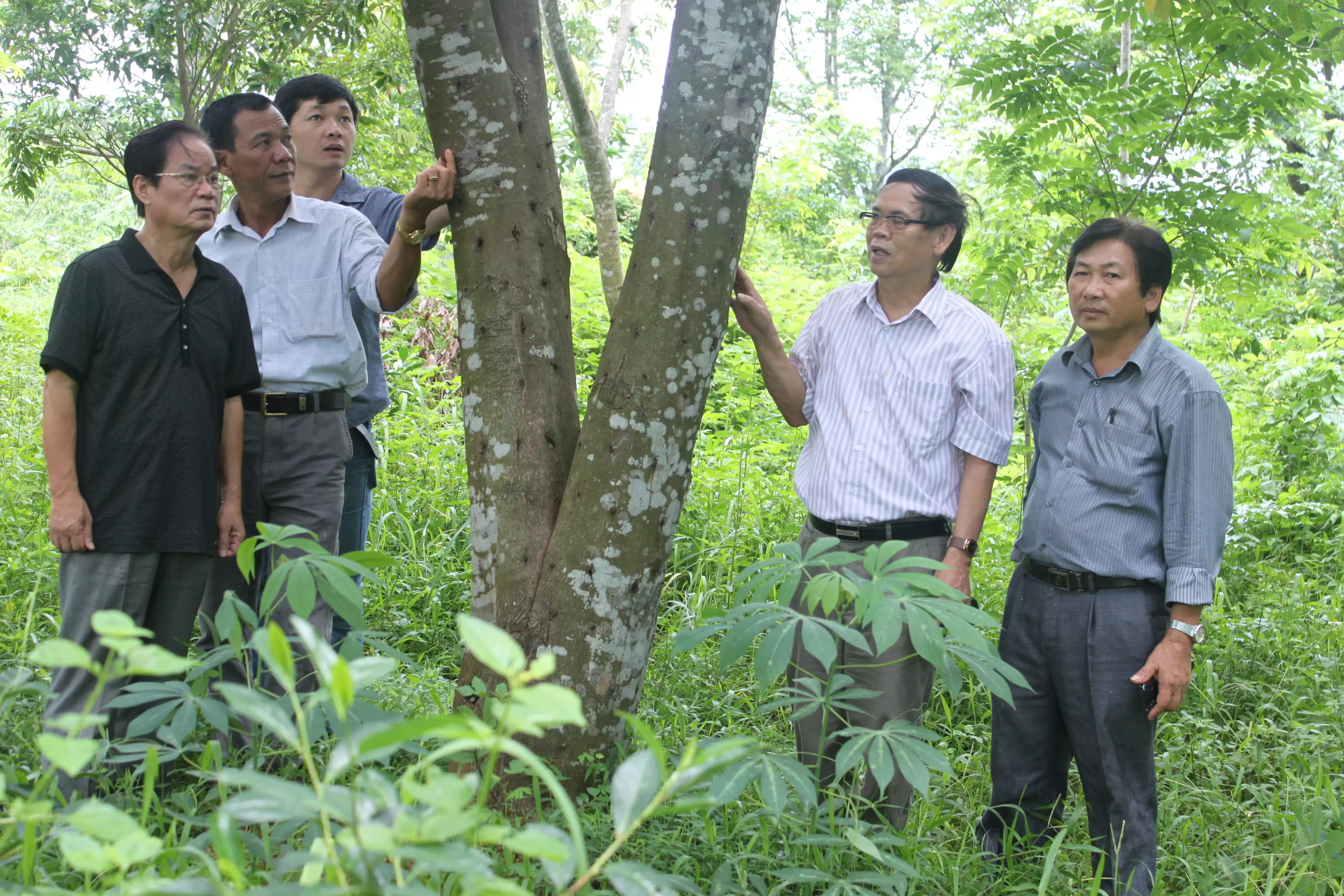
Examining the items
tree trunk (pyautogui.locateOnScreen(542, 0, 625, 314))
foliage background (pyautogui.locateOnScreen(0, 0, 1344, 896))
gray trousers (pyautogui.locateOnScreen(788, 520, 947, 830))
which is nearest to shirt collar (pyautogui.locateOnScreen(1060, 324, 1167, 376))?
gray trousers (pyautogui.locateOnScreen(788, 520, 947, 830))

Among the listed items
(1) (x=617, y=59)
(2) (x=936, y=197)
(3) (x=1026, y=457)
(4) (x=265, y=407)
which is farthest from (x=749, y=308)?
(1) (x=617, y=59)

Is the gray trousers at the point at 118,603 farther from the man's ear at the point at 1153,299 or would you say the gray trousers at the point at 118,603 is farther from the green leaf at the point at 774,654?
the man's ear at the point at 1153,299

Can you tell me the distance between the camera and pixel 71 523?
2.31m

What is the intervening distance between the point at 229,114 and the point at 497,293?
1247 millimetres

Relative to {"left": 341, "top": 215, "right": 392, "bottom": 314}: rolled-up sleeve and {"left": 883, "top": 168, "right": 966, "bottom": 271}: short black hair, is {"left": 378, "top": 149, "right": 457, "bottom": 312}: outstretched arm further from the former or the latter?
{"left": 883, "top": 168, "right": 966, "bottom": 271}: short black hair

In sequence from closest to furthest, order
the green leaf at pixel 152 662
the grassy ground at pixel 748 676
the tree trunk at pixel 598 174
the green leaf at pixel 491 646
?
the green leaf at pixel 491 646, the green leaf at pixel 152 662, the grassy ground at pixel 748 676, the tree trunk at pixel 598 174

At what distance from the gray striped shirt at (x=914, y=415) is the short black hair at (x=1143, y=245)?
1.10 ft

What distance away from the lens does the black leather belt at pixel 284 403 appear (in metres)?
2.78

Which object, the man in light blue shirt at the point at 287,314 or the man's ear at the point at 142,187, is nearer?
the man's ear at the point at 142,187

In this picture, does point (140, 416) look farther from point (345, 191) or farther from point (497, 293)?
point (345, 191)

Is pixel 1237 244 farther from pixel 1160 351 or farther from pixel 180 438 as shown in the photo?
pixel 180 438

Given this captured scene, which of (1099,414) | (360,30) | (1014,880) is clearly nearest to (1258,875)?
(1014,880)

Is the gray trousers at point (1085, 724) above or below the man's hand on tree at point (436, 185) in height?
below

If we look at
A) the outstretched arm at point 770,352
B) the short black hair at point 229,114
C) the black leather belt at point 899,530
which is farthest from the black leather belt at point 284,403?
the black leather belt at point 899,530
